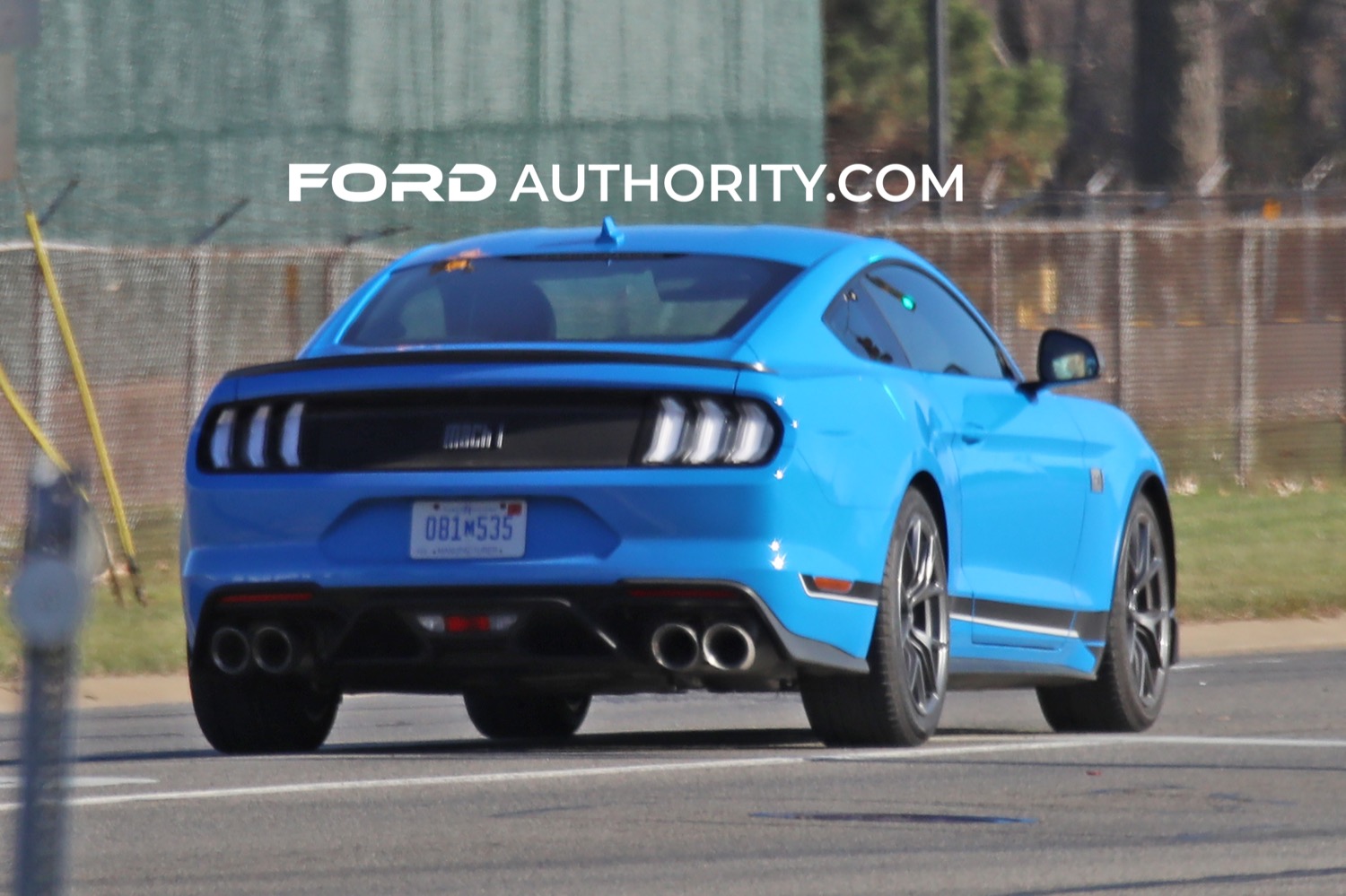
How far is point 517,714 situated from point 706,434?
7.89 feet

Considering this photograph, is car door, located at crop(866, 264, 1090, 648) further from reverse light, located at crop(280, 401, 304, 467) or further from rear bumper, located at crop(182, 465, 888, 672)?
reverse light, located at crop(280, 401, 304, 467)

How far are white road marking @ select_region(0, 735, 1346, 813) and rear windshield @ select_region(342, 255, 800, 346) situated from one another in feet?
3.85

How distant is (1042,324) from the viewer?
22.3 meters

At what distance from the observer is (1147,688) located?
9430mm

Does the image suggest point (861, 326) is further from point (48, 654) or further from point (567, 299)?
point (48, 654)

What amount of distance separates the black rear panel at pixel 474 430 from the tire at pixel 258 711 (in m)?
0.72

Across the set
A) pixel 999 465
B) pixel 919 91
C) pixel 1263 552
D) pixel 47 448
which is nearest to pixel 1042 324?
pixel 1263 552

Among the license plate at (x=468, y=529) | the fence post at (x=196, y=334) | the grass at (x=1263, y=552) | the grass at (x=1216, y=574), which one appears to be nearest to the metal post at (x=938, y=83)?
the grass at (x=1263, y=552)

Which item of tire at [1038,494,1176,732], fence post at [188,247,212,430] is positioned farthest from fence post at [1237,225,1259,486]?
tire at [1038,494,1176,732]

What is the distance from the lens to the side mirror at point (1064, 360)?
29.1ft

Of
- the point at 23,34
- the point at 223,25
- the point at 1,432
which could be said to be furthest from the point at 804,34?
the point at 23,34

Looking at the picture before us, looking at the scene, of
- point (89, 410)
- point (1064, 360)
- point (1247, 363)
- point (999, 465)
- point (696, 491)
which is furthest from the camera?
point (1247, 363)

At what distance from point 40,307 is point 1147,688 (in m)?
8.80

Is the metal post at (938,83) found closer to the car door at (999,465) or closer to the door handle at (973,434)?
the car door at (999,465)
